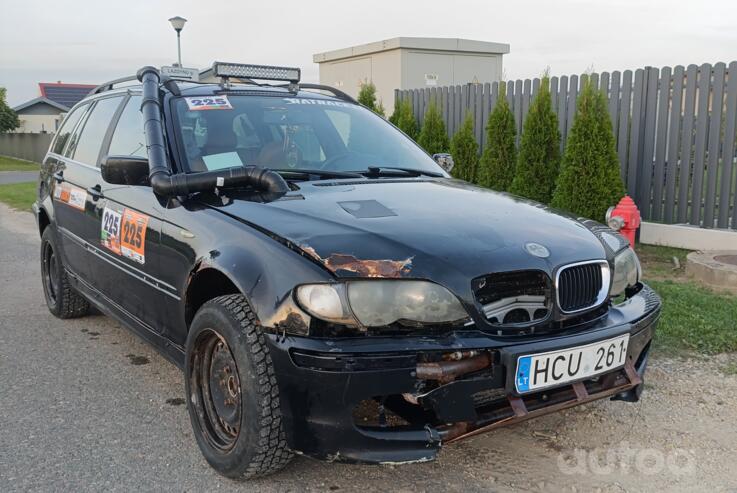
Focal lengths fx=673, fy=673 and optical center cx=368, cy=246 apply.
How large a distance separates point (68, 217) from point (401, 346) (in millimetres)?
3279

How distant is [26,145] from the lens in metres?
38.5

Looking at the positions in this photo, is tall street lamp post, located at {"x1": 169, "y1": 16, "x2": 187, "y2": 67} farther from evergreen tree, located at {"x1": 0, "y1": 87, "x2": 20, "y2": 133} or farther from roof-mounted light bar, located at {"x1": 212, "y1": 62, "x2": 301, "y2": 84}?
evergreen tree, located at {"x1": 0, "y1": 87, "x2": 20, "y2": 133}

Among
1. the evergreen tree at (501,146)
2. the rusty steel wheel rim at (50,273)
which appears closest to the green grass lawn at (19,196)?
the rusty steel wheel rim at (50,273)

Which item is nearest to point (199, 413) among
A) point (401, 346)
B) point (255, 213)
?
point (255, 213)

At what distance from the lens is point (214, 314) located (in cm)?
269

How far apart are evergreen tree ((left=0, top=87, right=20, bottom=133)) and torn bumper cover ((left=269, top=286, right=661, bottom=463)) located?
44874 millimetres

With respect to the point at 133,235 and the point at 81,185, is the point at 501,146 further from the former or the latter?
the point at 133,235

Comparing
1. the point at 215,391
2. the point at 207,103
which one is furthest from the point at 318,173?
the point at 215,391

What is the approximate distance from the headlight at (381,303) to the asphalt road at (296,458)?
2.64ft

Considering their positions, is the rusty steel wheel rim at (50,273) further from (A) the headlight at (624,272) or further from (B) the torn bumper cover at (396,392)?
(A) the headlight at (624,272)

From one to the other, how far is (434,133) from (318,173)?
25.9 ft

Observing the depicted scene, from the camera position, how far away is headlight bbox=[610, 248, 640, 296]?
9.75ft

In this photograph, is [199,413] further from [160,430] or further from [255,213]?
[255,213]

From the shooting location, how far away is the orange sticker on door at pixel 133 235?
3.47 m
